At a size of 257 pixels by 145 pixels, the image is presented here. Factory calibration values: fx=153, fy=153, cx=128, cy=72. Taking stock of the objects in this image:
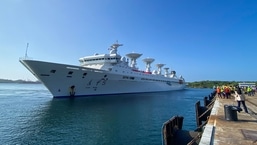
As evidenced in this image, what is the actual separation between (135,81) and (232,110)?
38477 millimetres

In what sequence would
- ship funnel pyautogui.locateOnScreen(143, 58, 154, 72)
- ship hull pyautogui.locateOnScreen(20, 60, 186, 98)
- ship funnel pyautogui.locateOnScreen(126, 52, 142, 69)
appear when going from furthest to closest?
ship funnel pyautogui.locateOnScreen(143, 58, 154, 72), ship funnel pyautogui.locateOnScreen(126, 52, 142, 69), ship hull pyautogui.locateOnScreen(20, 60, 186, 98)

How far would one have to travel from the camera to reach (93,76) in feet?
104

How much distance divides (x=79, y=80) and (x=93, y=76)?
2.92m

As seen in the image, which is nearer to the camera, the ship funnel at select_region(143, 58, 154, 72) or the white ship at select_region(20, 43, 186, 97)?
the white ship at select_region(20, 43, 186, 97)

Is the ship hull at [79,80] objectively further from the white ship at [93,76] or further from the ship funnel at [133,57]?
the ship funnel at [133,57]

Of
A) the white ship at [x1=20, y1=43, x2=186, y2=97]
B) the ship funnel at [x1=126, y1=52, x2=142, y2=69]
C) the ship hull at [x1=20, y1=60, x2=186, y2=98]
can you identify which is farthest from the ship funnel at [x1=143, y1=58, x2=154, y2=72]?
the ship hull at [x1=20, y1=60, x2=186, y2=98]

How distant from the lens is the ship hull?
26.0 m

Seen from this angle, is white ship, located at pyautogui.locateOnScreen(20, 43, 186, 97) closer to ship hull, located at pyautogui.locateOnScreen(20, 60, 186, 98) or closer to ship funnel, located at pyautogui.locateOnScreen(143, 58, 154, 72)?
ship hull, located at pyautogui.locateOnScreen(20, 60, 186, 98)

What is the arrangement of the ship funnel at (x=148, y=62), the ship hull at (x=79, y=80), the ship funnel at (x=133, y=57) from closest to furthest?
the ship hull at (x=79, y=80) → the ship funnel at (x=133, y=57) → the ship funnel at (x=148, y=62)

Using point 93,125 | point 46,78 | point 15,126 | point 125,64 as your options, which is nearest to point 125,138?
point 93,125

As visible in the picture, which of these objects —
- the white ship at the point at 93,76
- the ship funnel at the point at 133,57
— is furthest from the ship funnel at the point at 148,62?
the ship funnel at the point at 133,57

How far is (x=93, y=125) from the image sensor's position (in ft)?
41.0

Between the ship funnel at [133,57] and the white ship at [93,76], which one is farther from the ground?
the ship funnel at [133,57]

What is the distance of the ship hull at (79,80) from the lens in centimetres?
2598
